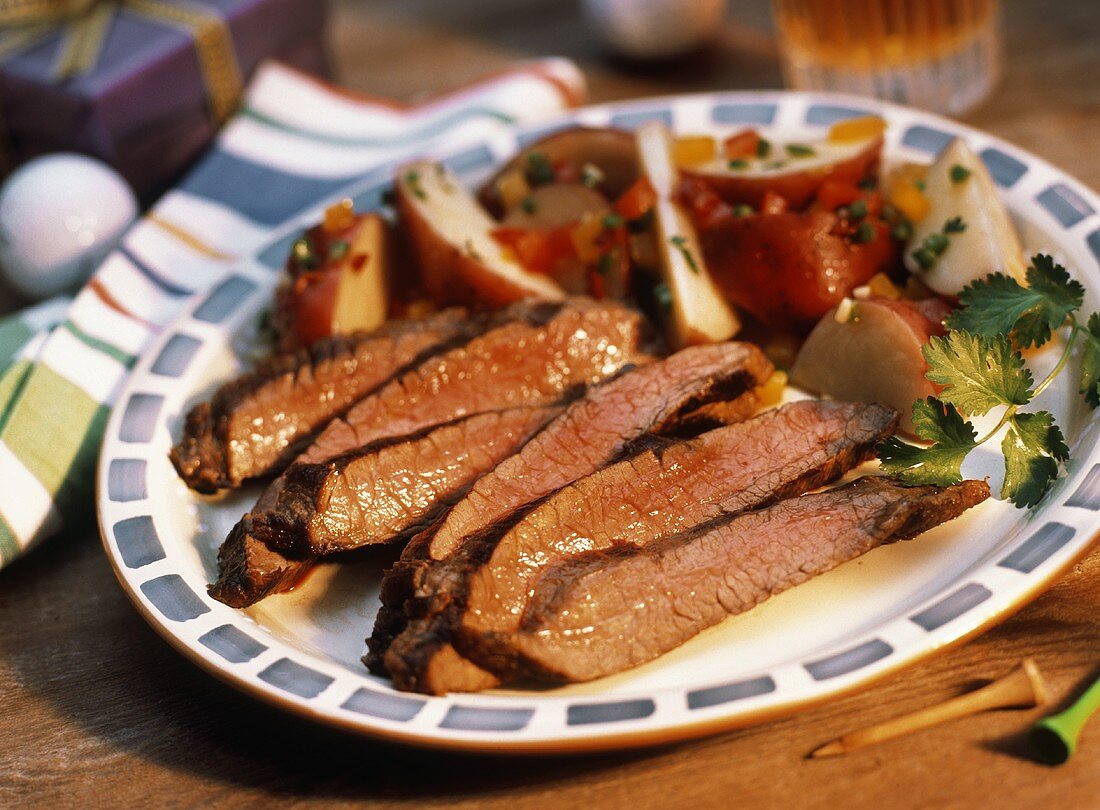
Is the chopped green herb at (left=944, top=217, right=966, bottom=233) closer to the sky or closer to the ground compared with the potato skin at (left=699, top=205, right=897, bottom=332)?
closer to the sky

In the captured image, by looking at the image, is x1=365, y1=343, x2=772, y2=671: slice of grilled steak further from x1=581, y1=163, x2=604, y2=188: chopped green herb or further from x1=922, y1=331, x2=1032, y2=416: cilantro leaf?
x1=581, y1=163, x2=604, y2=188: chopped green herb

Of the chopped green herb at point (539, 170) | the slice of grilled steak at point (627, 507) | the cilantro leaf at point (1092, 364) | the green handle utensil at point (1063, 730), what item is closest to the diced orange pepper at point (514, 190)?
the chopped green herb at point (539, 170)

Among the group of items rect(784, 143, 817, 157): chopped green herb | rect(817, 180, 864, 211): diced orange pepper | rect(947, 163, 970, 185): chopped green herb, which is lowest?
rect(817, 180, 864, 211): diced orange pepper

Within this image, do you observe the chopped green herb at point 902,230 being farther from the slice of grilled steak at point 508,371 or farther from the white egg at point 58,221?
the white egg at point 58,221

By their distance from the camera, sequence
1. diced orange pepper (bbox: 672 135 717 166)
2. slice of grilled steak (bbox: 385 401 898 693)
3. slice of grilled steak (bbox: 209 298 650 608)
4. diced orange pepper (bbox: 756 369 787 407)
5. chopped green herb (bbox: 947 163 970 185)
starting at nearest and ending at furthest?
slice of grilled steak (bbox: 385 401 898 693)
slice of grilled steak (bbox: 209 298 650 608)
diced orange pepper (bbox: 756 369 787 407)
chopped green herb (bbox: 947 163 970 185)
diced orange pepper (bbox: 672 135 717 166)

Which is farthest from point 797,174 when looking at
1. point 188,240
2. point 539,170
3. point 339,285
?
point 188,240

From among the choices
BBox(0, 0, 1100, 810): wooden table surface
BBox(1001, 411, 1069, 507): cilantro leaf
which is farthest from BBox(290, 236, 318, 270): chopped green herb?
BBox(1001, 411, 1069, 507): cilantro leaf

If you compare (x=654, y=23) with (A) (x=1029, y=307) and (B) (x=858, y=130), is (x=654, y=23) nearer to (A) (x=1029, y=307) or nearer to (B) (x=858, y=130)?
(B) (x=858, y=130)
